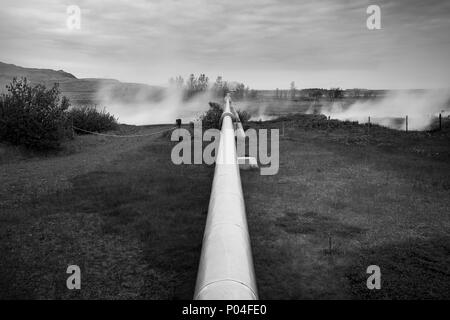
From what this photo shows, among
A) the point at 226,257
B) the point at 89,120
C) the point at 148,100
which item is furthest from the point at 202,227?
the point at 148,100

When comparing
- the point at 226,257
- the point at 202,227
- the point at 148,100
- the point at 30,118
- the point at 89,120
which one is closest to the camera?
the point at 226,257

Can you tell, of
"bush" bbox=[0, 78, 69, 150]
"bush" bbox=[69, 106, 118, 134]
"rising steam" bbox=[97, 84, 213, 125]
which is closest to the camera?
"bush" bbox=[0, 78, 69, 150]

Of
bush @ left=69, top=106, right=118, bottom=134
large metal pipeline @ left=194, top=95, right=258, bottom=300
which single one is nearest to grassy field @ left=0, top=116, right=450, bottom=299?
large metal pipeline @ left=194, top=95, right=258, bottom=300

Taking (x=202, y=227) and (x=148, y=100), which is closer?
(x=202, y=227)

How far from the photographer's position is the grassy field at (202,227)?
5422 millimetres

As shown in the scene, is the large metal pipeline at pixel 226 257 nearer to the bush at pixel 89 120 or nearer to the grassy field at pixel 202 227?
the grassy field at pixel 202 227

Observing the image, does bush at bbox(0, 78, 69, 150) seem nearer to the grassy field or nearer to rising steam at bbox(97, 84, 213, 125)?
the grassy field

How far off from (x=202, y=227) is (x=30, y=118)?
12636 mm

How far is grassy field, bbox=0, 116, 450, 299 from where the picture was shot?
5.42 meters

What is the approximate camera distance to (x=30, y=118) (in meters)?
16.5

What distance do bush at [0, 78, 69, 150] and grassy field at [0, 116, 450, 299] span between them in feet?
7.08

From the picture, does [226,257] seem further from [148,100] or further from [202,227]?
[148,100]

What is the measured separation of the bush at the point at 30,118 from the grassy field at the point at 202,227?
84.9 inches

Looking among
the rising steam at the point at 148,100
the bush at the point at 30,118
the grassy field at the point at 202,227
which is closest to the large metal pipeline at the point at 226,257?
the grassy field at the point at 202,227
